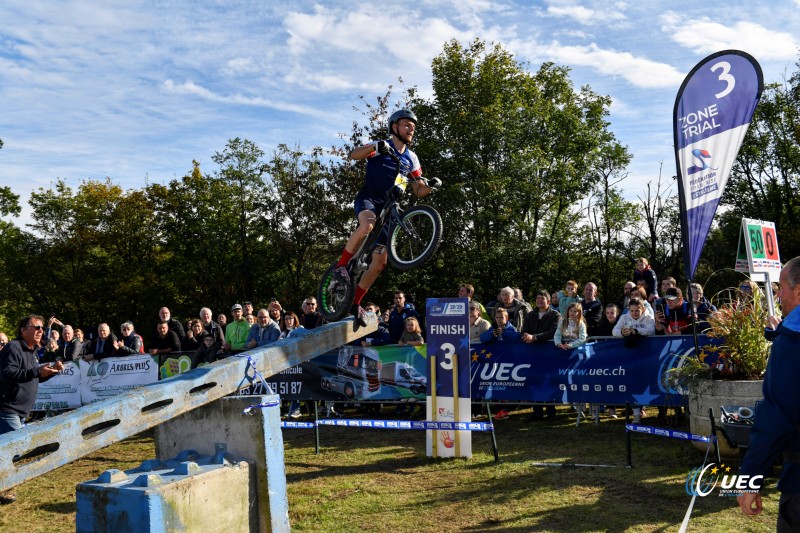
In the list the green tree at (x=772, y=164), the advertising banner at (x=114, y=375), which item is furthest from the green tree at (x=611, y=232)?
the advertising banner at (x=114, y=375)

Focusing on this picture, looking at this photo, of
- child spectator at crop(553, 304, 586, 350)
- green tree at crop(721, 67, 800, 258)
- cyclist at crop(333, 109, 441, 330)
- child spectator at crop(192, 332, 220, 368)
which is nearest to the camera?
cyclist at crop(333, 109, 441, 330)

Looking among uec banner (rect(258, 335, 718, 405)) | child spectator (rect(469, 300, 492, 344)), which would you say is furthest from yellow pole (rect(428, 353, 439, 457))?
child spectator (rect(469, 300, 492, 344))

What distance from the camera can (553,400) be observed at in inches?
362

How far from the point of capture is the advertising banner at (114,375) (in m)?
12.8

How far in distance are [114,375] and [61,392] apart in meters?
1.23

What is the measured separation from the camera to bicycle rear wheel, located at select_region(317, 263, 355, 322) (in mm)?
6957

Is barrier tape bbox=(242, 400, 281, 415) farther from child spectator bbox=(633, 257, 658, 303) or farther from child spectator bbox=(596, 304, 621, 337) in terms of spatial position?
child spectator bbox=(633, 257, 658, 303)

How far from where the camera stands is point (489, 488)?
6.93 m

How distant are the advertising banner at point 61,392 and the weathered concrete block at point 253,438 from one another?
331 inches

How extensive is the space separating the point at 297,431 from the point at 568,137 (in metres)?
24.2

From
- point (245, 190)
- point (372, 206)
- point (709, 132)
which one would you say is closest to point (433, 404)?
point (372, 206)

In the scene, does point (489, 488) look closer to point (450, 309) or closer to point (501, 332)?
point (450, 309)

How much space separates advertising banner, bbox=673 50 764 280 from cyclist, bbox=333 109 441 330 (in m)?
3.33

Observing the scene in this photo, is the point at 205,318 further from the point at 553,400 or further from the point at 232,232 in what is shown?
the point at 232,232
